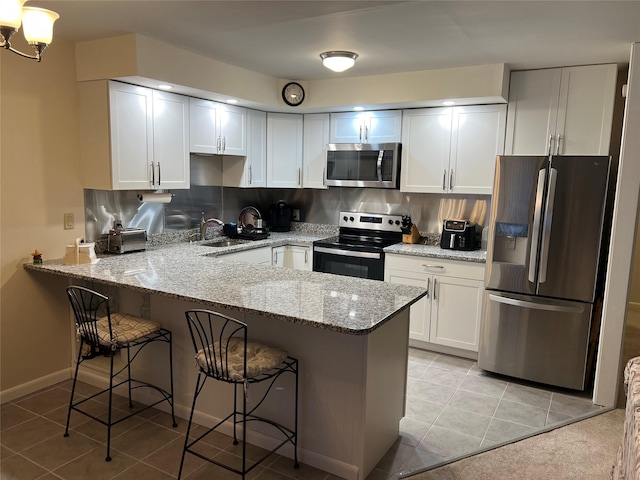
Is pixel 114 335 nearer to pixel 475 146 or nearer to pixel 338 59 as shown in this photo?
pixel 338 59

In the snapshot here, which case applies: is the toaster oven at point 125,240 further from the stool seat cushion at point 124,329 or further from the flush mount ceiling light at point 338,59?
the flush mount ceiling light at point 338,59

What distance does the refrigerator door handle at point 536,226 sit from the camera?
10.8ft

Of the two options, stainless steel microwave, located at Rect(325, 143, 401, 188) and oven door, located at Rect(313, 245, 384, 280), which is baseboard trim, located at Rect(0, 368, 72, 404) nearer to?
oven door, located at Rect(313, 245, 384, 280)

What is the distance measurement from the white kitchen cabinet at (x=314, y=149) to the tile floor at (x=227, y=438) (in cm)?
223

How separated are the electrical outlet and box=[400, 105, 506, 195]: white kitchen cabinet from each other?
9.20 ft

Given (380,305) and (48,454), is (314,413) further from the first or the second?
(48,454)

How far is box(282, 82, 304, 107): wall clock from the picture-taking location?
4379mm

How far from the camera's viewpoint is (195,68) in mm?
3518

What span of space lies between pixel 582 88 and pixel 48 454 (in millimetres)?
4373

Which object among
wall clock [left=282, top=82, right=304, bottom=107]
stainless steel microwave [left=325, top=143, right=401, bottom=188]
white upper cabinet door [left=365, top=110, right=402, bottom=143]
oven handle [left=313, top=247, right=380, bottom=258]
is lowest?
oven handle [left=313, top=247, right=380, bottom=258]

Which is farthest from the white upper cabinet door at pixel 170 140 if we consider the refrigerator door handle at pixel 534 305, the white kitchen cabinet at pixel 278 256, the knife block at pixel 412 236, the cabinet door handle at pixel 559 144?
the cabinet door handle at pixel 559 144

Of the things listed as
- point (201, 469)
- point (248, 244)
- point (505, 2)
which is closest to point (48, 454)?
point (201, 469)

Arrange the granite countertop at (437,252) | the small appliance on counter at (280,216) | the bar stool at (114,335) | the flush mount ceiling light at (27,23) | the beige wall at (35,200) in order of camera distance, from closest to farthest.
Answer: the flush mount ceiling light at (27,23) < the bar stool at (114,335) < the beige wall at (35,200) < the granite countertop at (437,252) < the small appliance on counter at (280,216)

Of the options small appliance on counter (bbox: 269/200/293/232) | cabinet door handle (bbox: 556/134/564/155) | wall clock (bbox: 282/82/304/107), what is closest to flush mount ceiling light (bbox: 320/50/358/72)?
wall clock (bbox: 282/82/304/107)
